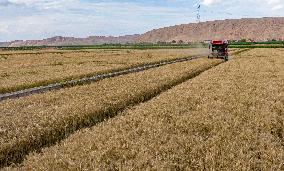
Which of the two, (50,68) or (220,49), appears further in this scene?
(220,49)

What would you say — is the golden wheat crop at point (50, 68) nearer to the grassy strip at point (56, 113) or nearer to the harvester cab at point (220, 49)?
the grassy strip at point (56, 113)

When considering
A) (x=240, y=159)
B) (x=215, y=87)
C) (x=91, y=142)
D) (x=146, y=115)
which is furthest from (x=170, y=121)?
(x=215, y=87)

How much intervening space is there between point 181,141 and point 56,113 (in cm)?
549

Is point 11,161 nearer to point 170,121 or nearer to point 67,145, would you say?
point 67,145

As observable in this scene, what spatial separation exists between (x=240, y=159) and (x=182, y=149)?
1293mm

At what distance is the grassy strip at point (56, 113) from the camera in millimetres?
10484

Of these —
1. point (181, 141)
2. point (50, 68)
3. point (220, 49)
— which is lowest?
point (50, 68)

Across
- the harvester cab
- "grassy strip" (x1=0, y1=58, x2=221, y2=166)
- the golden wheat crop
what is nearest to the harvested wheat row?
"grassy strip" (x1=0, y1=58, x2=221, y2=166)

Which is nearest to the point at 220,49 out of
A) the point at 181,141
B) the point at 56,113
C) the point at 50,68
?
the point at 50,68

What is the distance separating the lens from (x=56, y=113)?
1370cm

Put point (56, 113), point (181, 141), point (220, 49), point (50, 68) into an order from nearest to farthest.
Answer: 1. point (181, 141)
2. point (56, 113)
3. point (50, 68)
4. point (220, 49)

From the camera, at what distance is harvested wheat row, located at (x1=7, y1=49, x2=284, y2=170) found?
26.2 ft

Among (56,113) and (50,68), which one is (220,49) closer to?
(50,68)

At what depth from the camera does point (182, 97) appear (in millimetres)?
16953
